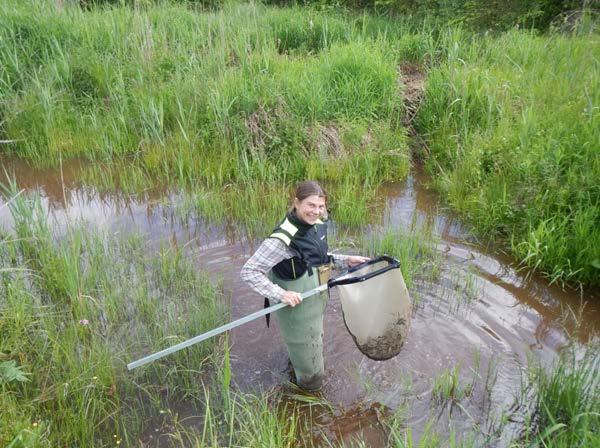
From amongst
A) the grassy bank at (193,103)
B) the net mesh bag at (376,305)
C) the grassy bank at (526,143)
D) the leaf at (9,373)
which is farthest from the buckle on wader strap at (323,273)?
the grassy bank at (193,103)

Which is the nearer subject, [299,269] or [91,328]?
[299,269]

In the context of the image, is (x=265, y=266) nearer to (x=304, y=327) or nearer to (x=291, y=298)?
(x=291, y=298)

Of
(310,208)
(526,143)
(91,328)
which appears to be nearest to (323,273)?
(310,208)

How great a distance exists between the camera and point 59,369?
2.72 metres

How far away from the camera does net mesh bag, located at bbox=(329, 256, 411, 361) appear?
260cm

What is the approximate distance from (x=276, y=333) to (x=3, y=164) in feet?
13.7

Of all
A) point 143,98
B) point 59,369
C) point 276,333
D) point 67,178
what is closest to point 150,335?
point 59,369

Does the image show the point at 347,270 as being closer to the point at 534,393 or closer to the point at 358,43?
the point at 534,393

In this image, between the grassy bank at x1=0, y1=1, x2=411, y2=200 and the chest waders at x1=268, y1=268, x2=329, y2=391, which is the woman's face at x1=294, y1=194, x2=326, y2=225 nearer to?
the chest waders at x1=268, y1=268, x2=329, y2=391

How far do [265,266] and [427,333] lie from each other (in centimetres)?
147

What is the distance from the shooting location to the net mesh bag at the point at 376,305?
2596 mm

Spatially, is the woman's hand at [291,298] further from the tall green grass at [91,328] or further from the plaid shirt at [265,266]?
the tall green grass at [91,328]

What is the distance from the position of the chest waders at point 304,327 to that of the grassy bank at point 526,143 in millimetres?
1921

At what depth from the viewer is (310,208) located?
2.57 m
